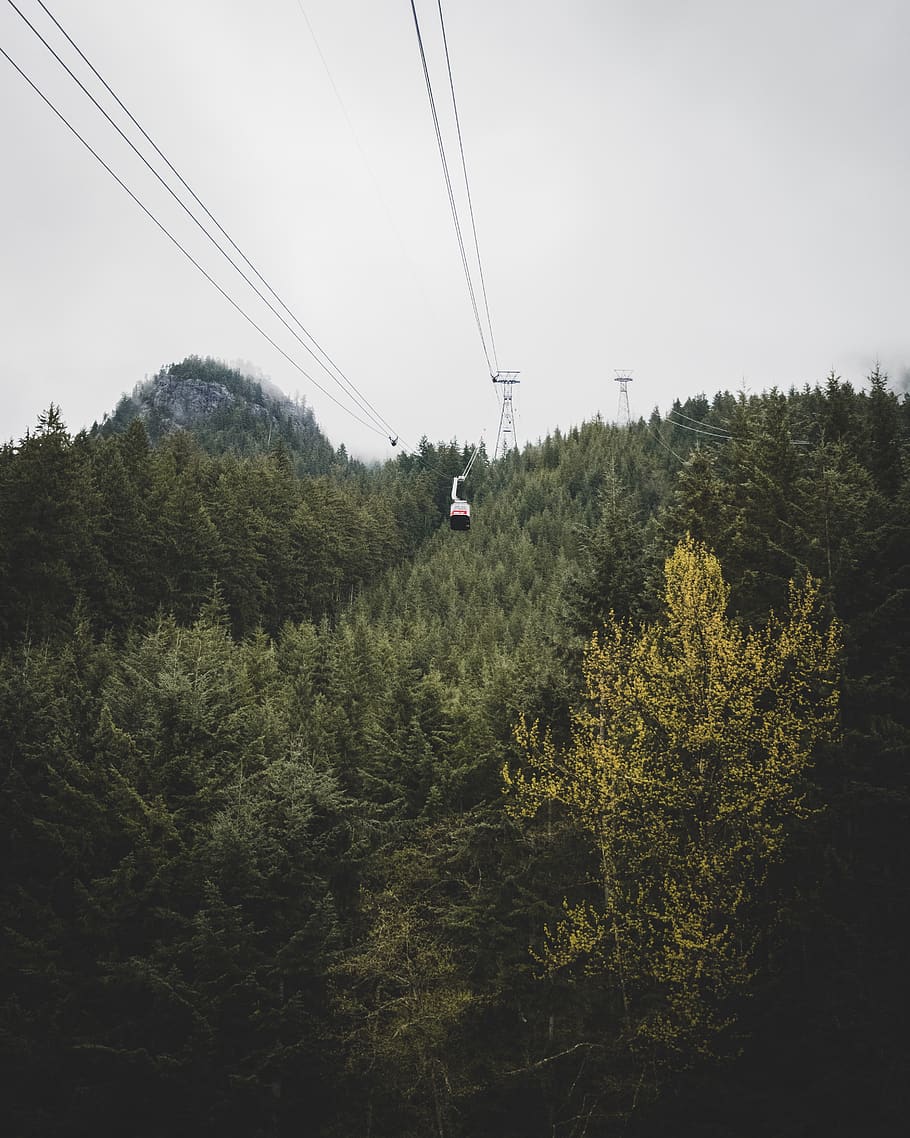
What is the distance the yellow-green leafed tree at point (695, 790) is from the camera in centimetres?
1509

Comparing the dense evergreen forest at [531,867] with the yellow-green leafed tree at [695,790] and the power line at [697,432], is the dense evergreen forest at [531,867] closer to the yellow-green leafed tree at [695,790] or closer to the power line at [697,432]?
the yellow-green leafed tree at [695,790]

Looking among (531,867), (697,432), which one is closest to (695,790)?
(531,867)

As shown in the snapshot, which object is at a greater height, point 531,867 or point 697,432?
point 697,432

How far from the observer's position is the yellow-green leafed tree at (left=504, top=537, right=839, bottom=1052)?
15094 millimetres

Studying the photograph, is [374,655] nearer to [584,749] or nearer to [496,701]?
[496,701]

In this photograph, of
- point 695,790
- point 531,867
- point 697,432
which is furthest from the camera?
point 697,432

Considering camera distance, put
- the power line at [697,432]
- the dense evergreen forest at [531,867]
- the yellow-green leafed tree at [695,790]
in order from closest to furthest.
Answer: the yellow-green leafed tree at [695,790] < the dense evergreen forest at [531,867] < the power line at [697,432]

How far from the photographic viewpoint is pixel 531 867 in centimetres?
2158

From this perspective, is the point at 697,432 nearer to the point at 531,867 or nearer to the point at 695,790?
the point at 531,867

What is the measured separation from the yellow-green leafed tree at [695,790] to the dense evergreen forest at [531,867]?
0.41 ft

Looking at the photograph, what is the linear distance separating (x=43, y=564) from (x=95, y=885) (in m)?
23.5

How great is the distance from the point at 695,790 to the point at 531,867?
26.3 feet

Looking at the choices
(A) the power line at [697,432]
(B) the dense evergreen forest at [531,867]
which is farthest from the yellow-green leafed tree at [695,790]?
(A) the power line at [697,432]

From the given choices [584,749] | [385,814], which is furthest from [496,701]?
[584,749]
